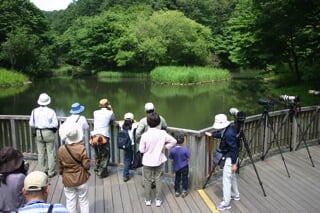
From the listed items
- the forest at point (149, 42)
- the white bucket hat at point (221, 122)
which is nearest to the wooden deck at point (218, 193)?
the white bucket hat at point (221, 122)

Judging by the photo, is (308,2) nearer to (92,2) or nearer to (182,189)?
(182,189)

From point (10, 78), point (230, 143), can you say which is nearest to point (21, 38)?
point (10, 78)

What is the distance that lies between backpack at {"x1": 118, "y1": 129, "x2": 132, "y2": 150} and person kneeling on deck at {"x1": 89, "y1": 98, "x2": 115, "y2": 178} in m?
0.30

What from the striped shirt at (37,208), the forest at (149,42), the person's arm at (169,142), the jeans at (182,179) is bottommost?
the jeans at (182,179)

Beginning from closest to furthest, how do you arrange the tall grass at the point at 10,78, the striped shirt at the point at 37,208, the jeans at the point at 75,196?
the striped shirt at the point at 37,208 → the jeans at the point at 75,196 → the tall grass at the point at 10,78

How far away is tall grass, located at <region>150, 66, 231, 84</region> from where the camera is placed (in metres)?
35.4

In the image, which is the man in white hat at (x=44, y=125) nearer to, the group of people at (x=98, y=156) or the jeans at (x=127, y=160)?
the group of people at (x=98, y=156)

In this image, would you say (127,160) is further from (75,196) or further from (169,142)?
(75,196)

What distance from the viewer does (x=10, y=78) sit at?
35.8 metres

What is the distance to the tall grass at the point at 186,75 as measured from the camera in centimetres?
3541

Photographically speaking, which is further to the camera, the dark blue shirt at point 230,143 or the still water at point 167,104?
the still water at point 167,104

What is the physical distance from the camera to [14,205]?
298 centimetres

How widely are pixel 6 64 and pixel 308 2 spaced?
3656cm

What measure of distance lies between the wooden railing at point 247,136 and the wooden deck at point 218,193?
1.05ft
